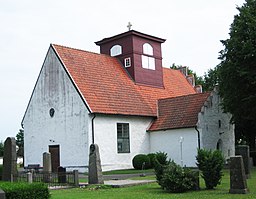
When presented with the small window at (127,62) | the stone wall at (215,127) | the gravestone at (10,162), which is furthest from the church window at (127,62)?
the gravestone at (10,162)

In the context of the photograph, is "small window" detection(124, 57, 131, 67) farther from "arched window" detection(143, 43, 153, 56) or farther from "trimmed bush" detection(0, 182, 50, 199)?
"trimmed bush" detection(0, 182, 50, 199)

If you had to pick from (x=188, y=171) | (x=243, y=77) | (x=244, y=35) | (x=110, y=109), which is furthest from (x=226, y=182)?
(x=110, y=109)

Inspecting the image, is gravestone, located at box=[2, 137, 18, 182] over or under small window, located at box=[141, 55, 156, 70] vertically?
under

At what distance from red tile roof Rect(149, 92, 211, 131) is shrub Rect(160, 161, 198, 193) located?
14.7m

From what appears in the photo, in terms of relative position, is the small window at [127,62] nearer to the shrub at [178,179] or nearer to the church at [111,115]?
the church at [111,115]

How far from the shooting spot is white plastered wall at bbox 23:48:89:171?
32219 millimetres

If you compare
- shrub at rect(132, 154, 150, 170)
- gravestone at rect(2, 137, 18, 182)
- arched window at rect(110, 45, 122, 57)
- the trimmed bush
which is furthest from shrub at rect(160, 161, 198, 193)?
arched window at rect(110, 45, 122, 57)

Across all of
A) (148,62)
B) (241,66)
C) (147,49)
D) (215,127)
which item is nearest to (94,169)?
(241,66)

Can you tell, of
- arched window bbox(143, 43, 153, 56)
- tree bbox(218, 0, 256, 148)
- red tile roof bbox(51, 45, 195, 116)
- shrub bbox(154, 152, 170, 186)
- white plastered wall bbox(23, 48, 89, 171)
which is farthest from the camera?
arched window bbox(143, 43, 153, 56)

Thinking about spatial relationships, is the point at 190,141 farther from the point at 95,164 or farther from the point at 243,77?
the point at 95,164

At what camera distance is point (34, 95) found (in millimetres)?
36250

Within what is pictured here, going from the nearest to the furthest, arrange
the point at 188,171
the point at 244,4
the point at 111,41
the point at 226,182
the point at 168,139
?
the point at 188,171 → the point at 226,182 → the point at 244,4 → the point at 168,139 → the point at 111,41

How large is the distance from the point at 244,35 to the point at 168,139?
35.8 feet

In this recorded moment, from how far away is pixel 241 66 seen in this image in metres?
27.7
